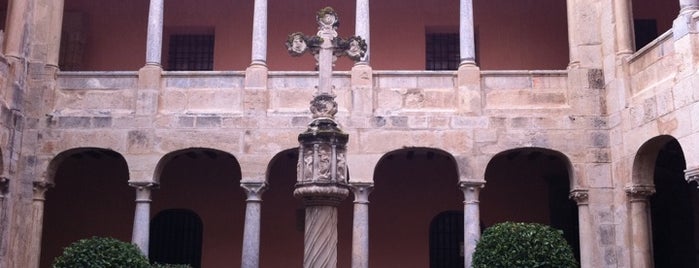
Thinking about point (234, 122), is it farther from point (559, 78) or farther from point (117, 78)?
point (559, 78)

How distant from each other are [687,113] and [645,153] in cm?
164

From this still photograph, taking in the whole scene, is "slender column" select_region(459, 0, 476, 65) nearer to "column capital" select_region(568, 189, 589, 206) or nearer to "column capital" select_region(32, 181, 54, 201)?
"column capital" select_region(568, 189, 589, 206)

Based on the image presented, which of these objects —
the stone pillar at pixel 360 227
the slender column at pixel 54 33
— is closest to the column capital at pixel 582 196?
the stone pillar at pixel 360 227

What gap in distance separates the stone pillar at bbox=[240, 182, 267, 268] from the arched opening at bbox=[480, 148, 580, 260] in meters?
5.69

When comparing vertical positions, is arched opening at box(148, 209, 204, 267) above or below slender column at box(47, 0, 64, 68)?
below

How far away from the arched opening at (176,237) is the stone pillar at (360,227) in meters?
5.18

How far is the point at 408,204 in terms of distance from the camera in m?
18.8

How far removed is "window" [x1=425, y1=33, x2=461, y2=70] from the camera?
1916 centimetres

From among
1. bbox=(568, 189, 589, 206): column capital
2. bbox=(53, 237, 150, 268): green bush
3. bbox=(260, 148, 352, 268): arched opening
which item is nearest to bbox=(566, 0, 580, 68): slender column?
bbox=(568, 189, 589, 206): column capital

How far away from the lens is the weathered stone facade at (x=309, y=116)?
15.0m

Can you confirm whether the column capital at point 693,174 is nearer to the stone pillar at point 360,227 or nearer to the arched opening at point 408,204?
the stone pillar at point 360,227

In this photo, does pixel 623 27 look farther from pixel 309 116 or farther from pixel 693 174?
pixel 309 116

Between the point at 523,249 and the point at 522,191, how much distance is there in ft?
18.8

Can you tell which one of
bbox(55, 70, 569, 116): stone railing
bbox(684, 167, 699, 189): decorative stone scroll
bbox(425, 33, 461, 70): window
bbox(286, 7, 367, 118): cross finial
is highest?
bbox(425, 33, 461, 70): window
